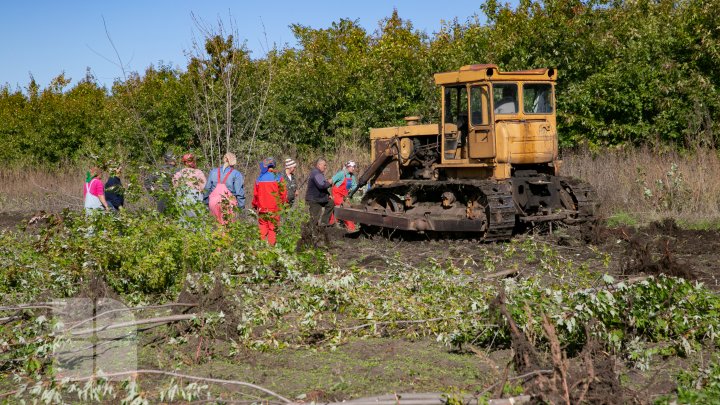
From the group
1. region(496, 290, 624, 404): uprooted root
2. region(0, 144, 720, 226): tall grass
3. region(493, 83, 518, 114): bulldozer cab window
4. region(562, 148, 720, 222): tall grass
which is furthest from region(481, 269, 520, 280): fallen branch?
region(562, 148, 720, 222): tall grass

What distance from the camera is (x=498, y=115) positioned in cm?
1532

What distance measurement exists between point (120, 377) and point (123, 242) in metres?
3.03

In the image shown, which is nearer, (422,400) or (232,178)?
(422,400)

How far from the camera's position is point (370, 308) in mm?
8664

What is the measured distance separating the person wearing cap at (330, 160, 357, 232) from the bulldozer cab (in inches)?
122

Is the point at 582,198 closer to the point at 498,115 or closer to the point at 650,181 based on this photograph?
the point at 498,115

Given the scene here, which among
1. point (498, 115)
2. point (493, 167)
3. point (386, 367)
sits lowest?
point (386, 367)

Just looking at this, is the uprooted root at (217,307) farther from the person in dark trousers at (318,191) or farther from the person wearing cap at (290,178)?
the person in dark trousers at (318,191)

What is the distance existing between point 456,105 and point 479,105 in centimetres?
62

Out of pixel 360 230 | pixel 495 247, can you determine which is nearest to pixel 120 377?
pixel 495 247

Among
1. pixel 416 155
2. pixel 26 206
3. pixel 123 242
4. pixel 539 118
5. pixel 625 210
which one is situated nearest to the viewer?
pixel 123 242

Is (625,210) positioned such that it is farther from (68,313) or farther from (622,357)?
(68,313)

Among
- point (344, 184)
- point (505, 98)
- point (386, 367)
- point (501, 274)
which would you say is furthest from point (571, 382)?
point (344, 184)

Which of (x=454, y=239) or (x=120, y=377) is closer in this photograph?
(x=120, y=377)
